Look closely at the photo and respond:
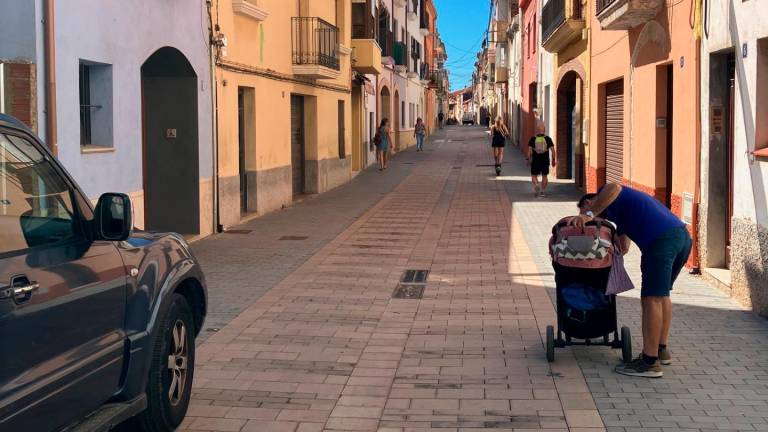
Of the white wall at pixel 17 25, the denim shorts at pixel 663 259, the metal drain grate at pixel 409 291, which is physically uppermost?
the white wall at pixel 17 25

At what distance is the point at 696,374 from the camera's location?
616 centimetres

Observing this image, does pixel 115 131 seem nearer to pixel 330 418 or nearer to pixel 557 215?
pixel 330 418

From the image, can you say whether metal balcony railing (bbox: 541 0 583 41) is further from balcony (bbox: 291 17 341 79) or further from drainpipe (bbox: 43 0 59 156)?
drainpipe (bbox: 43 0 59 156)

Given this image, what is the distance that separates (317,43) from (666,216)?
44.5ft

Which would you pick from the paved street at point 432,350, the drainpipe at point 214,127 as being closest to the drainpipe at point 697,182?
the paved street at point 432,350

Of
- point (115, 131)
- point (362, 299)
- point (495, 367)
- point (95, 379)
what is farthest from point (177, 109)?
point (95, 379)

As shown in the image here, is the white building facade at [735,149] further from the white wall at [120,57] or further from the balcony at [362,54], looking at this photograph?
the balcony at [362,54]

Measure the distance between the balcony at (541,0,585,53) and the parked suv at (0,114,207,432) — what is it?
15256 mm

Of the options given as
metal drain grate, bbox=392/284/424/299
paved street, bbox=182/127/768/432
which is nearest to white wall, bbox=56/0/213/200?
paved street, bbox=182/127/768/432

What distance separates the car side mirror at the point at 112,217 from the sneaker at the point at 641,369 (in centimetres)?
364

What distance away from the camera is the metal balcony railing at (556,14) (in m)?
18.8

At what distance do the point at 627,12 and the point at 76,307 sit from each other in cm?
993

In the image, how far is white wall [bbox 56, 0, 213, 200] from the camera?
891 centimetres

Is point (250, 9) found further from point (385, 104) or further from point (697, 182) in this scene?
point (385, 104)
